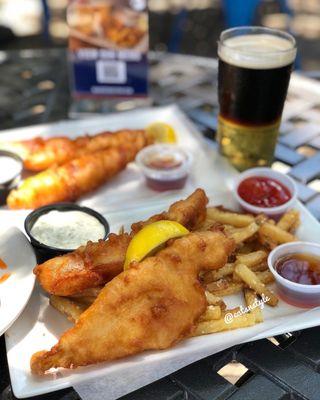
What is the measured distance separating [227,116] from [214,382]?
1535 millimetres

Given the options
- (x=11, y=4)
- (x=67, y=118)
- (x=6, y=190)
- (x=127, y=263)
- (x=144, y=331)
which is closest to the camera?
(x=144, y=331)

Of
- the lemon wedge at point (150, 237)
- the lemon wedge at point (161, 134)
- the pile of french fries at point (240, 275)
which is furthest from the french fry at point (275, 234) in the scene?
the lemon wedge at point (161, 134)

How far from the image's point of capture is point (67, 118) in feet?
11.5

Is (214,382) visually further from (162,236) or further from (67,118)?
(67,118)

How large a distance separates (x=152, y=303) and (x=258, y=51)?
159cm

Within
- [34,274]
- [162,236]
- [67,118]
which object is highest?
[162,236]

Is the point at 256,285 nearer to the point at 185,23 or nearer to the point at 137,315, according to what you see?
the point at 137,315

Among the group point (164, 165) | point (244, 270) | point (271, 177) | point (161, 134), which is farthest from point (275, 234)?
point (161, 134)

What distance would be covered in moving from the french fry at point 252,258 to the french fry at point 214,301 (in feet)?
0.69

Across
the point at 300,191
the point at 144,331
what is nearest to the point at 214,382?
the point at 144,331

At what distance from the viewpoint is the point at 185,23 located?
7.63 metres

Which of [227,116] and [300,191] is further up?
[227,116]

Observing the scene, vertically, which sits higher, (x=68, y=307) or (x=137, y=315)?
(x=137, y=315)

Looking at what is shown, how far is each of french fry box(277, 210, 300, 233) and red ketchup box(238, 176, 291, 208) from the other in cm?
13
